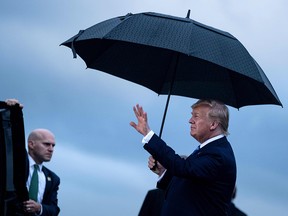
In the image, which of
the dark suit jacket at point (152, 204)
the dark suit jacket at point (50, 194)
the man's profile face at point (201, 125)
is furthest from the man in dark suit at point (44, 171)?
the man's profile face at point (201, 125)

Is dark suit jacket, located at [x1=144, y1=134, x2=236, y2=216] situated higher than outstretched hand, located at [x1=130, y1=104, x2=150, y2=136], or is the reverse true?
outstretched hand, located at [x1=130, y1=104, x2=150, y2=136]

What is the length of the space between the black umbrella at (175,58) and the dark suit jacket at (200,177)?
1022mm

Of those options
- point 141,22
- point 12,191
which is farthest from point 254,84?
point 12,191

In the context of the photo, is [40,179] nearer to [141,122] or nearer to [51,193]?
[51,193]

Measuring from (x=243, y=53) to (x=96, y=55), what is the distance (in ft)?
6.08

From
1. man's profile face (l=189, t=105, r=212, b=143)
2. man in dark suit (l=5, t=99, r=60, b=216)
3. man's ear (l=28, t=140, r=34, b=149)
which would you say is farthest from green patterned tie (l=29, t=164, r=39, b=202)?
man's profile face (l=189, t=105, r=212, b=143)

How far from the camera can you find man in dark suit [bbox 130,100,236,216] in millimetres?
5145

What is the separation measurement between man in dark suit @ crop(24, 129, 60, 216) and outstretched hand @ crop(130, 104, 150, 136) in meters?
2.57

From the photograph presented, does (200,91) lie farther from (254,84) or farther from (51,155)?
(51,155)

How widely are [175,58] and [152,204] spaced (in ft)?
5.80

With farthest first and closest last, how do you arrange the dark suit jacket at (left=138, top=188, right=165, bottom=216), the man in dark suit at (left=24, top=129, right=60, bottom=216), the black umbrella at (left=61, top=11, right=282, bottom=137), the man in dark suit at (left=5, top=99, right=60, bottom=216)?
the man in dark suit at (left=24, top=129, right=60, bottom=216) < the man in dark suit at (left=5, top=99, right=60, bottom=216) < the dark suit jacket at (left=138, top=188, right=165, bottom=216) < the black umbrella at (left=61, top=11, right=282, bottom=137)

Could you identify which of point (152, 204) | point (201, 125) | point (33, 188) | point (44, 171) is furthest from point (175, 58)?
point (33, 188)

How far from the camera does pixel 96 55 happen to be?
7.27 metres

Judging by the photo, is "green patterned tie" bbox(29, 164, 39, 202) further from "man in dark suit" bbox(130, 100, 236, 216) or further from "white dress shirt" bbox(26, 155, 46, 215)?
"man in dark suit" bbox(130, 100, 236, 216)
